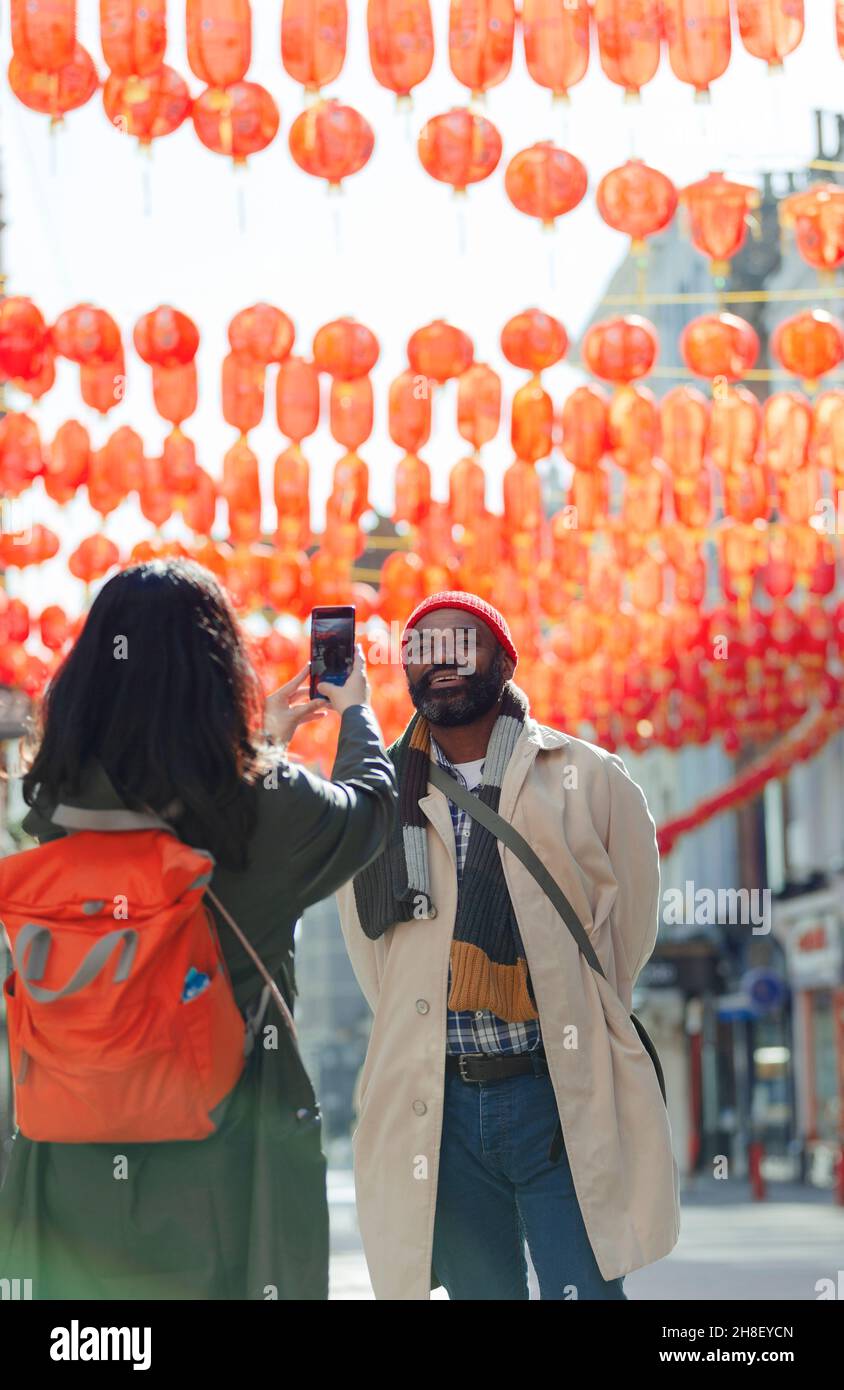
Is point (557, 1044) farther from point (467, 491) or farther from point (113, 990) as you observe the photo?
point (467, 491)

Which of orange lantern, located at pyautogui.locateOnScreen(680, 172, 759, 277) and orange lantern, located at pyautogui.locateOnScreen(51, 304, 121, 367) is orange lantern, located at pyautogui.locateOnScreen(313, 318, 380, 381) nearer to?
orange lantern, located at pyautogui.locateOnScreen(51, 304, 121, 367)

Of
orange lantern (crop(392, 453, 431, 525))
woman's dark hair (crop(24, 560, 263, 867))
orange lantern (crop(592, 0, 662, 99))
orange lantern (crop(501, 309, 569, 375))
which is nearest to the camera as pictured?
woman's dark hair (crop(24, 560, 263, 867))

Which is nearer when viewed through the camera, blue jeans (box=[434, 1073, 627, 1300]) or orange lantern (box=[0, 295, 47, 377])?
blue jeans (box=[434, 1073, 627, 1300])

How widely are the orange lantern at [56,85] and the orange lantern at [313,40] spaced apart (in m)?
0.75

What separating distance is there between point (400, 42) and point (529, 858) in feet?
15.2

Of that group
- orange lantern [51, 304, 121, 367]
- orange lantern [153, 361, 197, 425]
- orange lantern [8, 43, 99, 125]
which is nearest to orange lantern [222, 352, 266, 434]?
orange lantern [153, 361, 197, 425]

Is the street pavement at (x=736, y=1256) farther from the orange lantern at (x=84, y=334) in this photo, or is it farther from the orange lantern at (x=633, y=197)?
the orange lantern at (x=84, y=334)

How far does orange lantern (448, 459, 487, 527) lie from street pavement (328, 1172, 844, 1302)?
4663 mm

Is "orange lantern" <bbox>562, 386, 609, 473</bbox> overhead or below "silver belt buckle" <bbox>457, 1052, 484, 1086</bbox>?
Answer: overhead

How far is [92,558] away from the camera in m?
14.7

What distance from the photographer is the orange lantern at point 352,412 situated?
40.0 ft

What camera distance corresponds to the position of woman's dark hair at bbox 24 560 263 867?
3.29m

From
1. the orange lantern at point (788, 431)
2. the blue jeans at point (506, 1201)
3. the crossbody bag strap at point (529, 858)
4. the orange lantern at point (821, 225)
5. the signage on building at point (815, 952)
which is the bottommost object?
the signage on building at point (815, 952)

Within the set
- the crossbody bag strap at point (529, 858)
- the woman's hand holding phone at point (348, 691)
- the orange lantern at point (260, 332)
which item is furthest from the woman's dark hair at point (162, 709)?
the orange lantern at point (260, 332)
